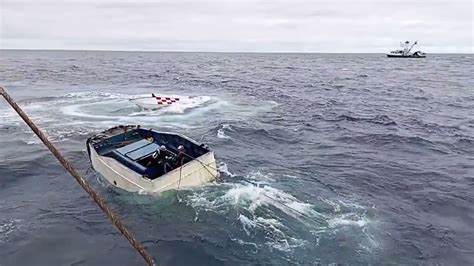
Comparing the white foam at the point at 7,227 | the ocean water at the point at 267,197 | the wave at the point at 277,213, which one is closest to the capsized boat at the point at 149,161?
the ocean water at the point at 267,197

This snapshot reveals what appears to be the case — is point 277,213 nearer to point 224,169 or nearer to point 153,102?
point 224,169

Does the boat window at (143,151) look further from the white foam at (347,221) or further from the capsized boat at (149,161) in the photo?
the white foam at (347,221)

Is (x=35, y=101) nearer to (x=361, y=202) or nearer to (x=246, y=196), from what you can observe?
(x=246, y=196)

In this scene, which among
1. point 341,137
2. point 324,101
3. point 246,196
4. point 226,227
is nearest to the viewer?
point 226,227

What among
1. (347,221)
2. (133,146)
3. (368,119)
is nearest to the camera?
(347,221)

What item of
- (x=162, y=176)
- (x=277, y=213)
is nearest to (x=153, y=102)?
(x=162, y=176)

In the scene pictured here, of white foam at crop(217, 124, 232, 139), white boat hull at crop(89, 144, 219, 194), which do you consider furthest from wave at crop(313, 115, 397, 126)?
white boat hull at crop(89, 144, 219, 194)

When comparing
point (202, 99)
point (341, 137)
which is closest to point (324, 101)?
point (202, 99)
